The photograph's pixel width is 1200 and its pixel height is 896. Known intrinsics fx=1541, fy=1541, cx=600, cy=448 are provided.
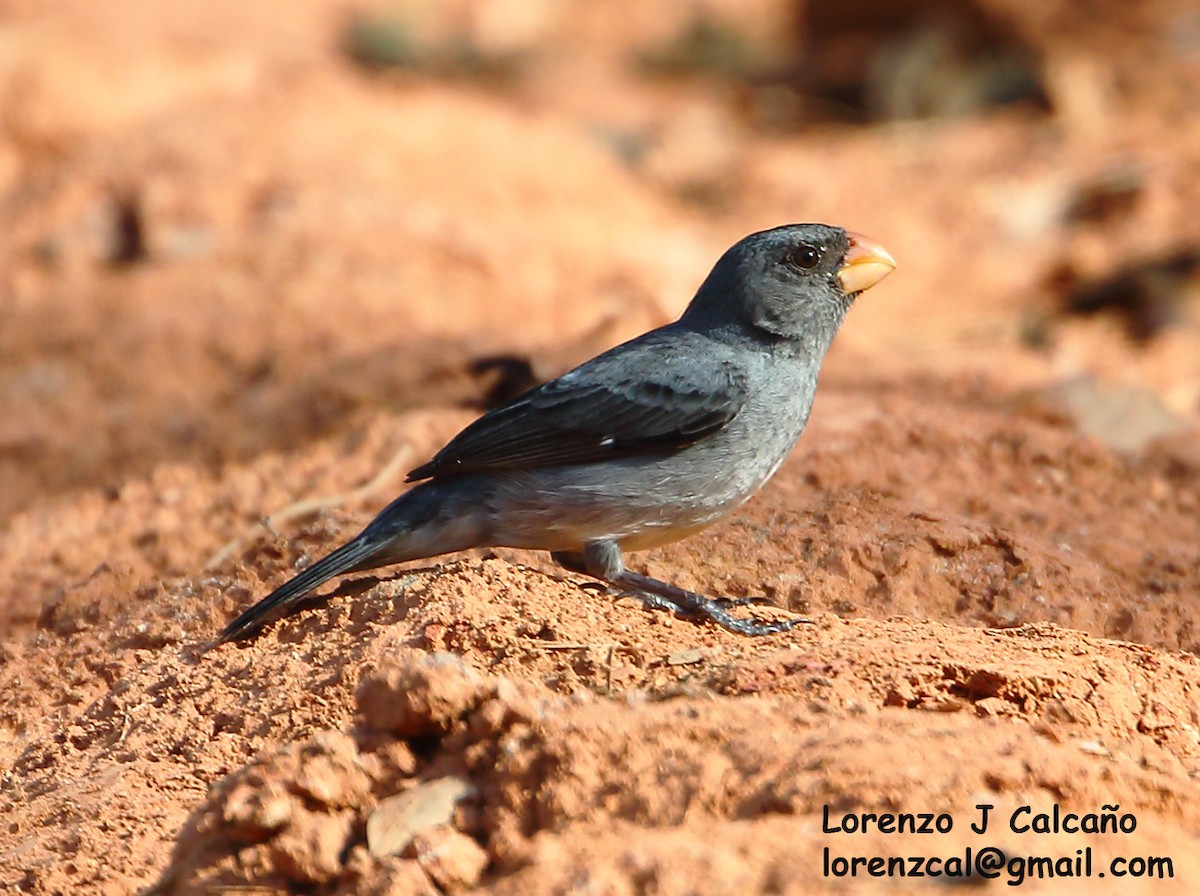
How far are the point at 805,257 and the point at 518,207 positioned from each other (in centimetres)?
570

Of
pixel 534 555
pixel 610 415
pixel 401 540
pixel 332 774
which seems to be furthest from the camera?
pixel 534 555

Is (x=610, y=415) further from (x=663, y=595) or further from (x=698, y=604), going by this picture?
(x=698, y=604)

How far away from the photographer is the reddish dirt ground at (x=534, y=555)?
327cm

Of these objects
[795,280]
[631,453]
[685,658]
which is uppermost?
[795,280]

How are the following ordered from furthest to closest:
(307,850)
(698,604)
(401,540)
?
(401,540) → (698,604) → (307,850)

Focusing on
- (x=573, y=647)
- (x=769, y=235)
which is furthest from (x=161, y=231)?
(x=573, y=647)

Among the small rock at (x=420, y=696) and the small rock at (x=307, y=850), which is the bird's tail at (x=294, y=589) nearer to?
the small rock at (x=420, y=696)

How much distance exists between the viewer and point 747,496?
4.94 metres

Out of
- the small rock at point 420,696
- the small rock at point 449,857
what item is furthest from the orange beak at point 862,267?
the small rock at point 449,857

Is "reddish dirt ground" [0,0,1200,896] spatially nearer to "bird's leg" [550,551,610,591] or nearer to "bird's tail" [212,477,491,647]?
"bird's tail" [212,477,491,647]

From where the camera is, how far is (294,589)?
4746 millimetres

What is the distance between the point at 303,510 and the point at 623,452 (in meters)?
1.57

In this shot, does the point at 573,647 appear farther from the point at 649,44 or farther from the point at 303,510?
the point at 649,44

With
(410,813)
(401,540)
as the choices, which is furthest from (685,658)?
(401,540)
